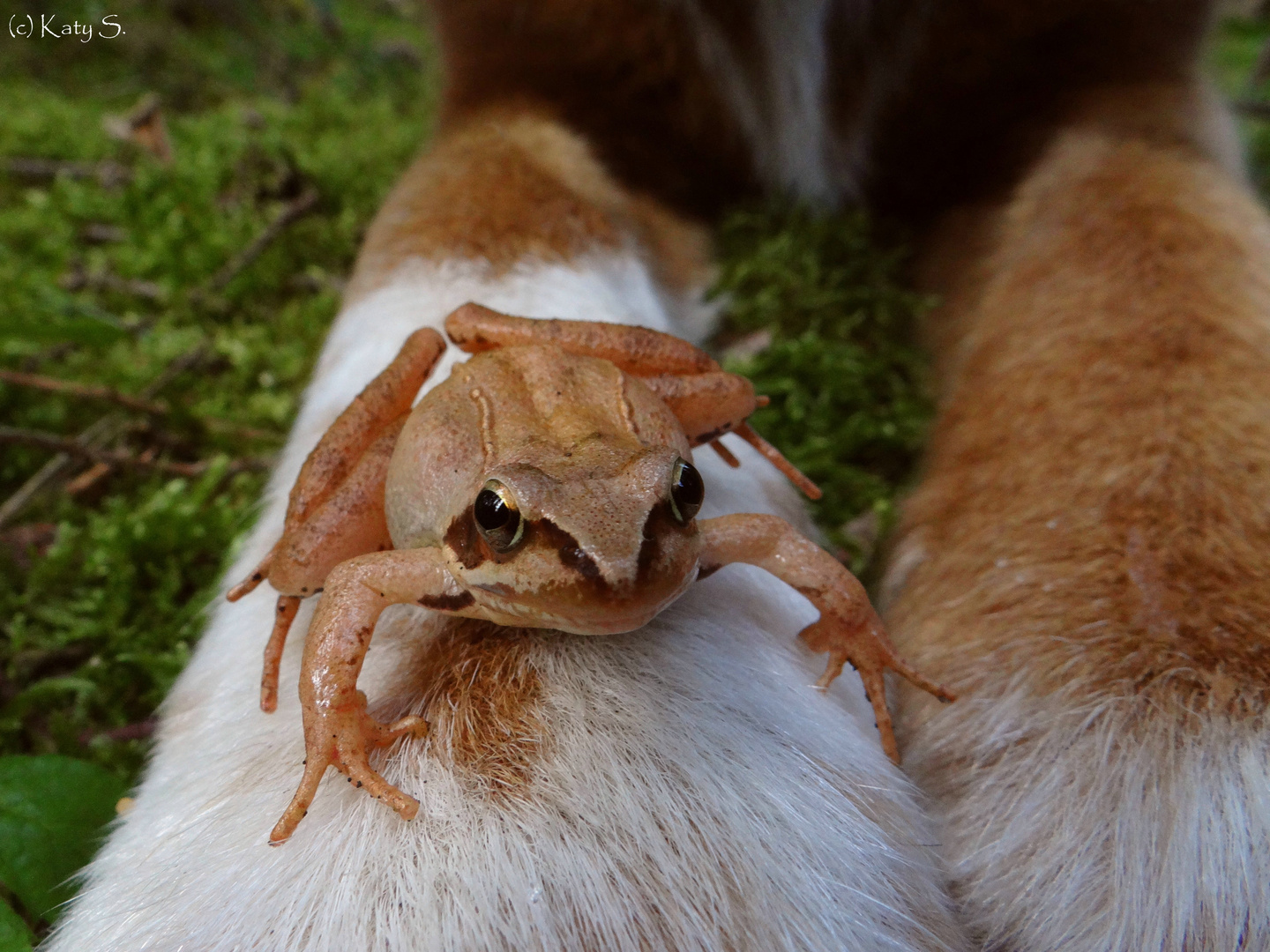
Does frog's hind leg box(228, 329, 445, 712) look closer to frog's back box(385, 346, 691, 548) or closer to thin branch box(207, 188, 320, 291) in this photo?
frog's back box(385, 346, 691, 548)

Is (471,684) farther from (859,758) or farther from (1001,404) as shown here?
(1001,404)

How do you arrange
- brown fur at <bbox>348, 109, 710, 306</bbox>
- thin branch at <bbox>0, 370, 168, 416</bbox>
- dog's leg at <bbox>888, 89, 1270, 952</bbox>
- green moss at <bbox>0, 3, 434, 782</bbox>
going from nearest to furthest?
dog's leg at <bbox>888, 89, 1270, 952</bbox>
green moss at <bbox>0, 3, 434, 782</bbox>
brown fur at <bbox>348, 109, 710, 306</bbox>
thin branch at <bbox>0, 370, 168, 416</bbox>

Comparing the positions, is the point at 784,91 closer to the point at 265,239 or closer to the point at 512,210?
the point at 512,210

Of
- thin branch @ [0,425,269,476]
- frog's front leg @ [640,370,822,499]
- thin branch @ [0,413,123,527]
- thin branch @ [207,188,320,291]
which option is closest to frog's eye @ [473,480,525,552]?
frog's front leg @ [640,370,822,499]

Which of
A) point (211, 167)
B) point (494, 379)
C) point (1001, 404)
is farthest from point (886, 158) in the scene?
point (211, 167)

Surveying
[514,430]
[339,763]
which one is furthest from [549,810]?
[514,430]

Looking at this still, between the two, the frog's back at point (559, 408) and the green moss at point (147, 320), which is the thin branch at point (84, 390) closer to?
the green moss at point (147, 320)
